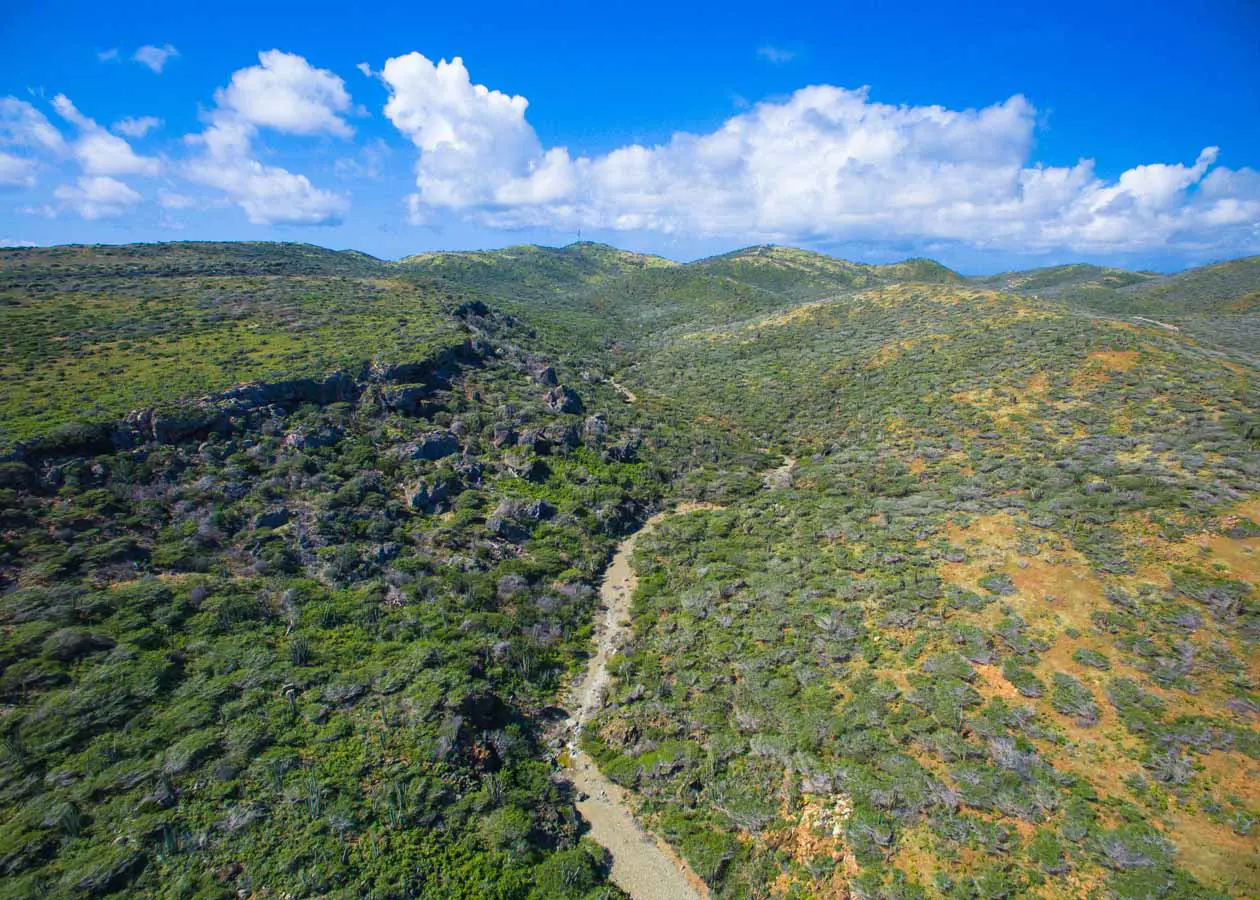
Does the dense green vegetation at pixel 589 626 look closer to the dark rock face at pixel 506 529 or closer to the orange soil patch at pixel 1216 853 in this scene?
the orange soil patch at pixel 1216 853

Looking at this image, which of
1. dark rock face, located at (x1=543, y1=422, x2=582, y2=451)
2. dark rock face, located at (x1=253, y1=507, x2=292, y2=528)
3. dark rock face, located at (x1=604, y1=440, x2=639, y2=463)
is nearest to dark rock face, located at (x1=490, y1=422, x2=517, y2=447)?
dark rock face, located at (x1=543, y1=422, x2=582, y2=451)

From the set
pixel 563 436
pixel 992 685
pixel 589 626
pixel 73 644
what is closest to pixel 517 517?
pixel 589 626

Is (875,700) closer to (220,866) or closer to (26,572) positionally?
(220,866)

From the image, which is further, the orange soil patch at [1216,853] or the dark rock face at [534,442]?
the dark rock face at [534,442]

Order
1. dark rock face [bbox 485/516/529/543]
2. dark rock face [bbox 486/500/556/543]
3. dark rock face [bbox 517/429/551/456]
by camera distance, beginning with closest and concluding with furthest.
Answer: dark rock face [bbox 485/516/529/543]
dark rock face [bbox 486/500/556/543]
dark rock face [bbox 517/429/551/456]

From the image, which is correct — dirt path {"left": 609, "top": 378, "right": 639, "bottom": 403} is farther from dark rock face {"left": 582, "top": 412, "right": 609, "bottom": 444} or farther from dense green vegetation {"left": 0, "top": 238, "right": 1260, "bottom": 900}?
dense green vegetation {"left": 0, "top": 238, "right": 1260, "bottom": 900}

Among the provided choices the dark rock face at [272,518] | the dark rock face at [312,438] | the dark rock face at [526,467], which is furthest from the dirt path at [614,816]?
the dark rock face at [312,438]
